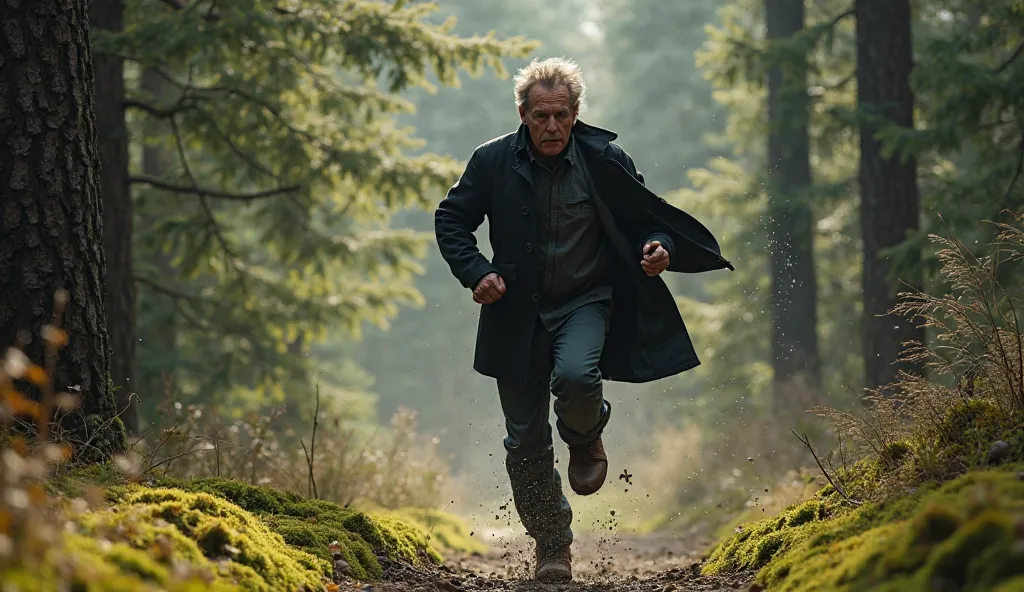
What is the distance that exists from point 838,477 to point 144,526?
10.9 feet

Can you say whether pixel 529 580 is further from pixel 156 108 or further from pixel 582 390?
pixel 156 108

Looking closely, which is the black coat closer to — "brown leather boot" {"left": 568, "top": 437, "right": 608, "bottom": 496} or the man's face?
the man's face

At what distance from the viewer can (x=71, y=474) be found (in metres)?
4.61

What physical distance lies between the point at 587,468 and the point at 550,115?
2.02 metres

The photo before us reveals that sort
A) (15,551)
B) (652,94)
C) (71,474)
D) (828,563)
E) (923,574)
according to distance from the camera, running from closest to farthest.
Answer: (15,551), (923,574), (828,563), (71,474), (652,94)

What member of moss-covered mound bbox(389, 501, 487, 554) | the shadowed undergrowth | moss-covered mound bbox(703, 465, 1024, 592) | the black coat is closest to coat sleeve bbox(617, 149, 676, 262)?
the black coat

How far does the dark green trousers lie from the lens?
559cm

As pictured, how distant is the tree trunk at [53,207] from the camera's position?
16.7 ft

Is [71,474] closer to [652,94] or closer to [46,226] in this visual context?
[46,226]

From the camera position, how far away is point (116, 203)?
9664 mm

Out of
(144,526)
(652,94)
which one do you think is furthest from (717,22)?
(144,526)

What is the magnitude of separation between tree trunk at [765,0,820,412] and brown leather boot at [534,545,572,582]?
10.3 m

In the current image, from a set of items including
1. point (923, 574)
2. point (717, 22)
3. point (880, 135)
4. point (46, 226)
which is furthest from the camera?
point (717, 22)

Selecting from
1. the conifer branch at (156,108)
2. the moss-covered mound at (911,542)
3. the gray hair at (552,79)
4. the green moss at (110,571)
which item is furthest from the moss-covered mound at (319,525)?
the conifer branch at (156,108)
